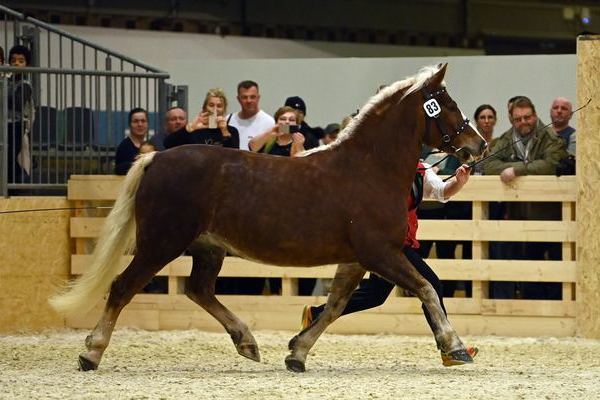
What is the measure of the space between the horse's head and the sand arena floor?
4.45ft

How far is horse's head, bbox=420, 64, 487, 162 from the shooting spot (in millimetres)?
7859

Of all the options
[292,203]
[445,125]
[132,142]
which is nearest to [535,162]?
[445,125]

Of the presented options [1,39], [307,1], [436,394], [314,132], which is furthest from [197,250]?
[307,1]

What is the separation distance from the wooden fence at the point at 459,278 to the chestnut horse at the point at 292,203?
7.43ft

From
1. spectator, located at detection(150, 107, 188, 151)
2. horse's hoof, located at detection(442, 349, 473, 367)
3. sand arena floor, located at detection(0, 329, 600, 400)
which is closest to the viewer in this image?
sand arena floor, located at detection(0, 329, 600, 400)

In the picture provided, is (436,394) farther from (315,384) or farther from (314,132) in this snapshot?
(314,132)

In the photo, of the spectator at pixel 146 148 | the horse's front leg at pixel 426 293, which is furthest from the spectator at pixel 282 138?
the horse's front leg at pixel 426 293

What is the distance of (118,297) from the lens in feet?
25.6

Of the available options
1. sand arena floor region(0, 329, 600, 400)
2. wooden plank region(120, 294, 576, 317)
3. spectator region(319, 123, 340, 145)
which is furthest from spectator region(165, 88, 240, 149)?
sand arena floor region(0, 329, 600, 400)

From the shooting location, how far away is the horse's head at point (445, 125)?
7.86 m

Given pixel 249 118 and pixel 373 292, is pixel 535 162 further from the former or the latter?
pixel 249 118

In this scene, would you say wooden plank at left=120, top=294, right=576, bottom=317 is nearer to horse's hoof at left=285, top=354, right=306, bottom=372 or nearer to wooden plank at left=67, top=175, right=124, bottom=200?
wooden plank at left=67, top=175, right=124, bottom=200

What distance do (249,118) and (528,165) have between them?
2553mm

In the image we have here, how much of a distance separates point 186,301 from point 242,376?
10.5 feet
